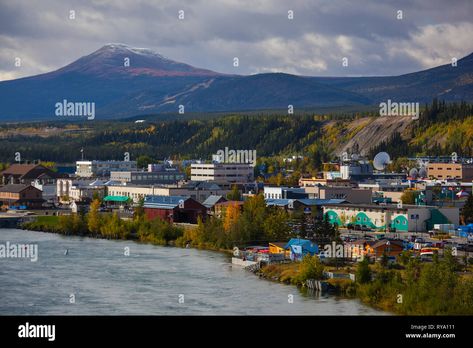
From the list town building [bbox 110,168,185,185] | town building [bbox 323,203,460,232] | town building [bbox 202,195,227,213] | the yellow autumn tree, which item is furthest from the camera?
town building [bbox 110,168,185,185]

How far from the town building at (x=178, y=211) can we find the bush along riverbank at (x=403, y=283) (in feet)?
32.4

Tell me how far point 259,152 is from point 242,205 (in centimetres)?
3540

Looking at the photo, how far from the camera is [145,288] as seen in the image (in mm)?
17609

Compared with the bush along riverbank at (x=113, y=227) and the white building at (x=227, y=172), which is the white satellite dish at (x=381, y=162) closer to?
the white building at (x=227, y=172)

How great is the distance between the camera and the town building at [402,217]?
2627cm

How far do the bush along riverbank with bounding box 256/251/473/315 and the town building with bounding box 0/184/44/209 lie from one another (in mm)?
19554

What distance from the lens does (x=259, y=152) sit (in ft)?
210

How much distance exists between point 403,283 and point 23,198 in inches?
923

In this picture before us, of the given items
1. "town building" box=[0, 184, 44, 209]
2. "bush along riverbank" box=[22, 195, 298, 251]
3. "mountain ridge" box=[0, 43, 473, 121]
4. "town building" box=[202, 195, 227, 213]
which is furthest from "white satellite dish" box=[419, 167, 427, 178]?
"mountain ridge" box=[0, 43, 473, 121]

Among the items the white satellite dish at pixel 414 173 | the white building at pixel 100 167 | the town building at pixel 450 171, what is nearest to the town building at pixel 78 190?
the white building at pixel 100 167

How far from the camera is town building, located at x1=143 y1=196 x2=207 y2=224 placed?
29.6m

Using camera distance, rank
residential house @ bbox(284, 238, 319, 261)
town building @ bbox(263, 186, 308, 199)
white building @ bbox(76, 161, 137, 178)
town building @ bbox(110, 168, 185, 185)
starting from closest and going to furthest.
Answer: residential house @ bbox(284, 238, 319, 261) → town building @ bbox(263, 186, 308, 199) → town building @ bbox(110, 168, 185, 185) → white building @ bbox(76, 161, 137, 178)

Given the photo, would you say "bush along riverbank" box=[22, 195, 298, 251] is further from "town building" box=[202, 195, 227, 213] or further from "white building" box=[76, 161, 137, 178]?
"white building" box=[76, 161, 137, 178]
